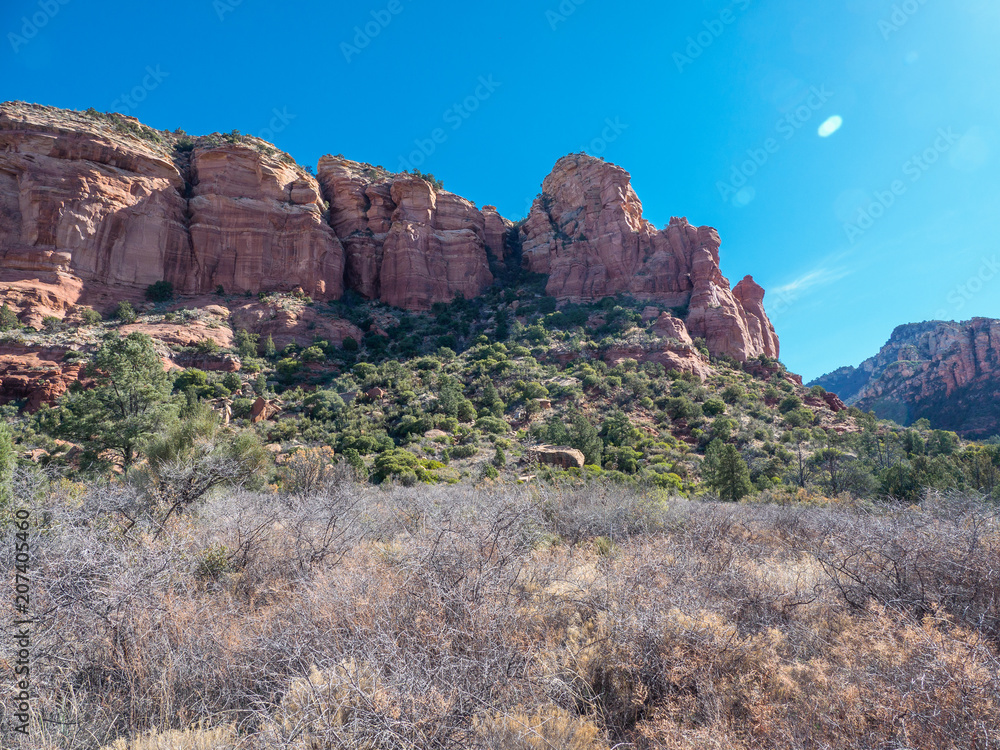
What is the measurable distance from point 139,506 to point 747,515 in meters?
10.1

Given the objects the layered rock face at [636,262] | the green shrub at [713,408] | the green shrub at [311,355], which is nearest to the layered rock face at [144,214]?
the green shrub at [311,355]

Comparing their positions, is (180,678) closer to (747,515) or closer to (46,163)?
(747,515)

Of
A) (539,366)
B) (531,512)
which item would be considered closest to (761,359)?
(539,366)

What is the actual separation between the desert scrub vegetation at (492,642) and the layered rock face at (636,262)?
36204 mm

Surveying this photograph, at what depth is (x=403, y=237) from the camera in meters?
41.4

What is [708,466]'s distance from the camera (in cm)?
1465

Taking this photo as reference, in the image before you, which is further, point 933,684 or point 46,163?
point 46,163

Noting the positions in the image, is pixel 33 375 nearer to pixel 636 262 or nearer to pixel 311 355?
pixel 311 355

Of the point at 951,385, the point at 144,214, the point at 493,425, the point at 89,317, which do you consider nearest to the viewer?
the point at 493,425

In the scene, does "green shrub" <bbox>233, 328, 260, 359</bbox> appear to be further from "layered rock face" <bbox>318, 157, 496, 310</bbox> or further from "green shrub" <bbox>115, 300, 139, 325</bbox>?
"layered rock face" <bbox>318, 157, 496, 310</bbox>

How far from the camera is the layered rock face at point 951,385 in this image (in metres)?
49.9

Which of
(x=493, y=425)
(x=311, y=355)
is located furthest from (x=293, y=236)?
(x=493, y=425)

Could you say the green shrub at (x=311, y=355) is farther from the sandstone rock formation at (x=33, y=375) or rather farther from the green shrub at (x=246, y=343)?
the sandstone rock formation at (x=33, y=375)

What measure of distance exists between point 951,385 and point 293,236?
8777cm
